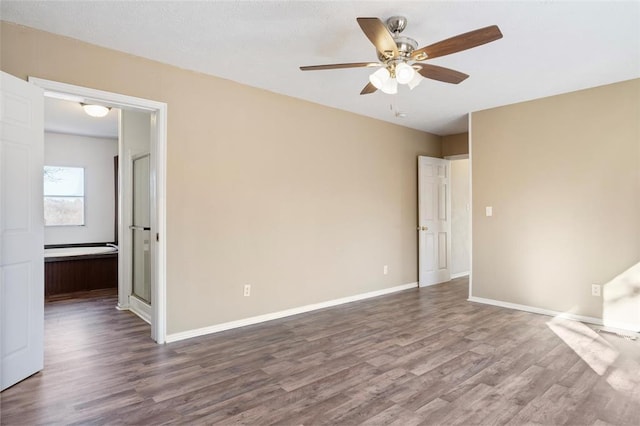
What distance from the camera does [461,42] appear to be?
2.21 meters

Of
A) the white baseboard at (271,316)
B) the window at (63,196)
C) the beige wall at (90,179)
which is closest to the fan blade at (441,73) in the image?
the white baseboard at (271,316)

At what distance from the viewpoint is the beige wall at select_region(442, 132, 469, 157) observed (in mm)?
6109

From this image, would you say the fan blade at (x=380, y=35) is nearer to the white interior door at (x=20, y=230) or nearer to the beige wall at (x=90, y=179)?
the white interior door at (x=20, y=230)

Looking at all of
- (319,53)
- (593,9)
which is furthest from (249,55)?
(593,9)

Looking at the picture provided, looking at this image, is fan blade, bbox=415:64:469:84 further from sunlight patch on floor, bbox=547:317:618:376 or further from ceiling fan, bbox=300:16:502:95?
sunlight patch on floor, bbox=547:317:618:376

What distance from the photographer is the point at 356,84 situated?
3.85m

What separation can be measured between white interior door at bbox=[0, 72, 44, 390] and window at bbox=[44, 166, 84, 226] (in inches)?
180

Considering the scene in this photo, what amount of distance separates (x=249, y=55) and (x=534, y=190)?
362cm

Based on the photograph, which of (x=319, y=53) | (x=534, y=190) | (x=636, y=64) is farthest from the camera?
(x=534, y=190)

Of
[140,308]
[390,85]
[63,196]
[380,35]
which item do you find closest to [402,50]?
[390,85]

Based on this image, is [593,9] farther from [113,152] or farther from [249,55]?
[113,152]

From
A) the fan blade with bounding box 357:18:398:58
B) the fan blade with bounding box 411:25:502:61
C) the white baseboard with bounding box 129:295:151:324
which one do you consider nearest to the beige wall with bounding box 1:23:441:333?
the white baseboard with bounding box 129:295:151:324

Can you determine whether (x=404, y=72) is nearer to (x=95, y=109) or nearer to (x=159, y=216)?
(x=159, y=216)

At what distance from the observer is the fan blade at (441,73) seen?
2.58 m
